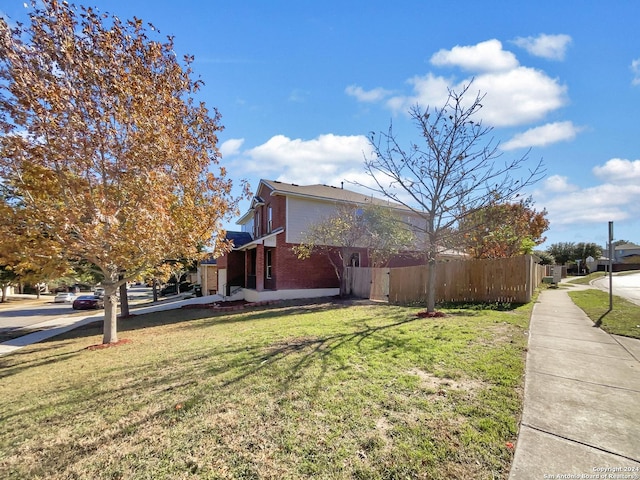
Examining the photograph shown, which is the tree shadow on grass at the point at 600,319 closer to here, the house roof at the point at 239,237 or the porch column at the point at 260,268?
the porch column at the point at 260,268

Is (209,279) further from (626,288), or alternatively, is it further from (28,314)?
(626,288)

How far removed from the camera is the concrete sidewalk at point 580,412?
2825mm

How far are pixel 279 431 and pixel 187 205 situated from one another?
835 centimetres

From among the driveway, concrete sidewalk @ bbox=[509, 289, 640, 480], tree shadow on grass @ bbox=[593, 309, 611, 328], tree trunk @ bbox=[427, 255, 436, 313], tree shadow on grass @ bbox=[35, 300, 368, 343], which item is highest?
tree trunk @ bbox=[427, 255, 436, 313]

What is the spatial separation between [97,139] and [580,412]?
1072 cm

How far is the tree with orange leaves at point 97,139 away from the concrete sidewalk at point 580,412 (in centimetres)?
883

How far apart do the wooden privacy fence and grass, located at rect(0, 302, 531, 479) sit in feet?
18.0

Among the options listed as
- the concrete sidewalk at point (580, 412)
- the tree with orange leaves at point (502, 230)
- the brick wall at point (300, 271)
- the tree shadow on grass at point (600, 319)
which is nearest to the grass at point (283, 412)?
the concrete sidewalk at point (580, 412)

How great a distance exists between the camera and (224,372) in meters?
5.66

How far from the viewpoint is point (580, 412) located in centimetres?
366

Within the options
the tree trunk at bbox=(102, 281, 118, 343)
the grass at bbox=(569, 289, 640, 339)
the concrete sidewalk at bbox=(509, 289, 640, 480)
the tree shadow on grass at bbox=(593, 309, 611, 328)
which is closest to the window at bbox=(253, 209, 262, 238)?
the tree trunk at bbox=(102, 281, 118, 343)

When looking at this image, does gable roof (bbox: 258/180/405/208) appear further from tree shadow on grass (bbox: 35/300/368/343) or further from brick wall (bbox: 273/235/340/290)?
tree shadow on grass (bbox: 35/300/368/343)

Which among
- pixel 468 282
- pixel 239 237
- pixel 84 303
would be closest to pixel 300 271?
pixel 239 237

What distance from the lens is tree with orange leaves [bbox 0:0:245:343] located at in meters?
7.90
